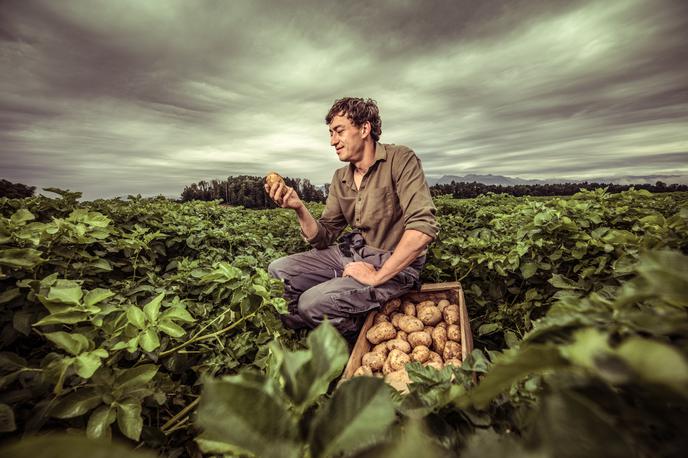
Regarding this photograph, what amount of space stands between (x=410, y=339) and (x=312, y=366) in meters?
2.46

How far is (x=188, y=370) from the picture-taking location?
2107mm

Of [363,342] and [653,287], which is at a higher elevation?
[653,287]

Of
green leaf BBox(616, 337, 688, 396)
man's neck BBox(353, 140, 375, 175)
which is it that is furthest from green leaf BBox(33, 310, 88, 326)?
man's neck BBox(353, 140, 375, 175)

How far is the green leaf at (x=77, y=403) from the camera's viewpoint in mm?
970

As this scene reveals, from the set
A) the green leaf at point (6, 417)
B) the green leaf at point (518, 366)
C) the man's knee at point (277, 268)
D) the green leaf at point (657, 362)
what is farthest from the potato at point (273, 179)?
the green leaf at point (657, 362)

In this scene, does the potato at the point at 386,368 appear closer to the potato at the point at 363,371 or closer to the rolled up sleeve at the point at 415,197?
the potato at the point at 363,371

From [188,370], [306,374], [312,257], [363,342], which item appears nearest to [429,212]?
[363,342]

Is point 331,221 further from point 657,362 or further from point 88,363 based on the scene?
point 657,362

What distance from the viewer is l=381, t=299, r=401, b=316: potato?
3.20 m

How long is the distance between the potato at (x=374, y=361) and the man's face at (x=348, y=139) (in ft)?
8.02

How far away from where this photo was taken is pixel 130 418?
→ 102 cm

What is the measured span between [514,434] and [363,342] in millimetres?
2305

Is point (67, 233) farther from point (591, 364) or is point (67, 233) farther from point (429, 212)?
point (429, 212)

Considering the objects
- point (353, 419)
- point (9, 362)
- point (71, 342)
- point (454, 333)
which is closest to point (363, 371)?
point (454, 333)
